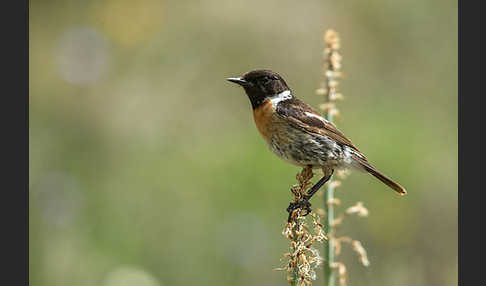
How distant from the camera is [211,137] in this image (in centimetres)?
853

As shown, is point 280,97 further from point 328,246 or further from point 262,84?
point 328,246

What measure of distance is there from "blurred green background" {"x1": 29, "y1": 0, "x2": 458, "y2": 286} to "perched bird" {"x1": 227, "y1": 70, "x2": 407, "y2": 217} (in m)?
1.30

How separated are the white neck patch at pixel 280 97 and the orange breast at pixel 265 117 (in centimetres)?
3

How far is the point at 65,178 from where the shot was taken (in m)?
6.33

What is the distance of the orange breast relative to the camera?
4.74m

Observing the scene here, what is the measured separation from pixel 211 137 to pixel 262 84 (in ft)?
12.2

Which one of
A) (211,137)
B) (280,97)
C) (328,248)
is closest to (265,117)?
(280,97)

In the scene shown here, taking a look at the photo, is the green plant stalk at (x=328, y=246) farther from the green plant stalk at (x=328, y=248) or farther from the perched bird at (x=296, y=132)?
the perched bird at (x=296, y=132)

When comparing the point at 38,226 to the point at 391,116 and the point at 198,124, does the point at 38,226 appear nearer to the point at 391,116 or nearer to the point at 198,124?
the point at 198,124

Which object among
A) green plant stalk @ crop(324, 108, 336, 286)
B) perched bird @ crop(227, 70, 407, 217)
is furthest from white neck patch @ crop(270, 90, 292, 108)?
green plant stalk @ crop(324, 108, 336, 286)

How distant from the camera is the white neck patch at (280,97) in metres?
4.85

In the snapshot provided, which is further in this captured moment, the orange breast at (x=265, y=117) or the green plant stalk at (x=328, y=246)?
the orange breast at (x=265, y=117)

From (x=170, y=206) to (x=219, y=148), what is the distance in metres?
1.66

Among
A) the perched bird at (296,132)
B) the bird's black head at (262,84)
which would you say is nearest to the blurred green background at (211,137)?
the perched bird at (296,132)
